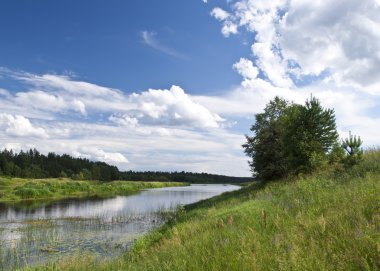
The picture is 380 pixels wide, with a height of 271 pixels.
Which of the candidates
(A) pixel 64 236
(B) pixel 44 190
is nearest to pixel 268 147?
(A) pixel 64 236

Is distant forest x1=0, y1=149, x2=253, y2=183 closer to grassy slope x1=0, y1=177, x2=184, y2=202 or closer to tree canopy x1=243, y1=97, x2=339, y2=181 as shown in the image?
grassy slope x1=0, y1=177, x2=184, y2=202

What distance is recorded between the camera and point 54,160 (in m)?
→ 165

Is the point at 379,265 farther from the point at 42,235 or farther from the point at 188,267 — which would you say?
the point at 42,235

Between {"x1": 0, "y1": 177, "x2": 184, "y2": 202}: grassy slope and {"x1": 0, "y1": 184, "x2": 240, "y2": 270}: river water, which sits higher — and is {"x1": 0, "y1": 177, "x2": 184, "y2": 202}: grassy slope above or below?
above

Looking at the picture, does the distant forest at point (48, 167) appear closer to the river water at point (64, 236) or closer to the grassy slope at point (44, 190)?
the grassy slope at point (44, 190)

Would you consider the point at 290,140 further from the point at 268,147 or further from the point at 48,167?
the point at 48,167

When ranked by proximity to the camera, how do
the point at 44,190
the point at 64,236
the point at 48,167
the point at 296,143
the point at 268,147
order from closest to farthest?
the point at 64,236 → the point at 296,143 → the point at 268,147 → the point at 44,190 → the point at 48,167

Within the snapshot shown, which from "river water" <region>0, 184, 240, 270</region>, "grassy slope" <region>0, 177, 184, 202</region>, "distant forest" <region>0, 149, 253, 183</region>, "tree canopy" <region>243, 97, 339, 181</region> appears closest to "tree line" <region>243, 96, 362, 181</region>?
"tree canopy" <region>243, 97, 339, 181</region>

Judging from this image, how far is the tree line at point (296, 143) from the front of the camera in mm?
27453

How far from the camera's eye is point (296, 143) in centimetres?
3127

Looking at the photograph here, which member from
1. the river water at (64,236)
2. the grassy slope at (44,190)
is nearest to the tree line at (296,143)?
the river water at (64,236)

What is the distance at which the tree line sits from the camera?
27.5m

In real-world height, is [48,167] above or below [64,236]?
above

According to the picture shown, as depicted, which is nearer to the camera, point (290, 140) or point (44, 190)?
point (290, 140)
